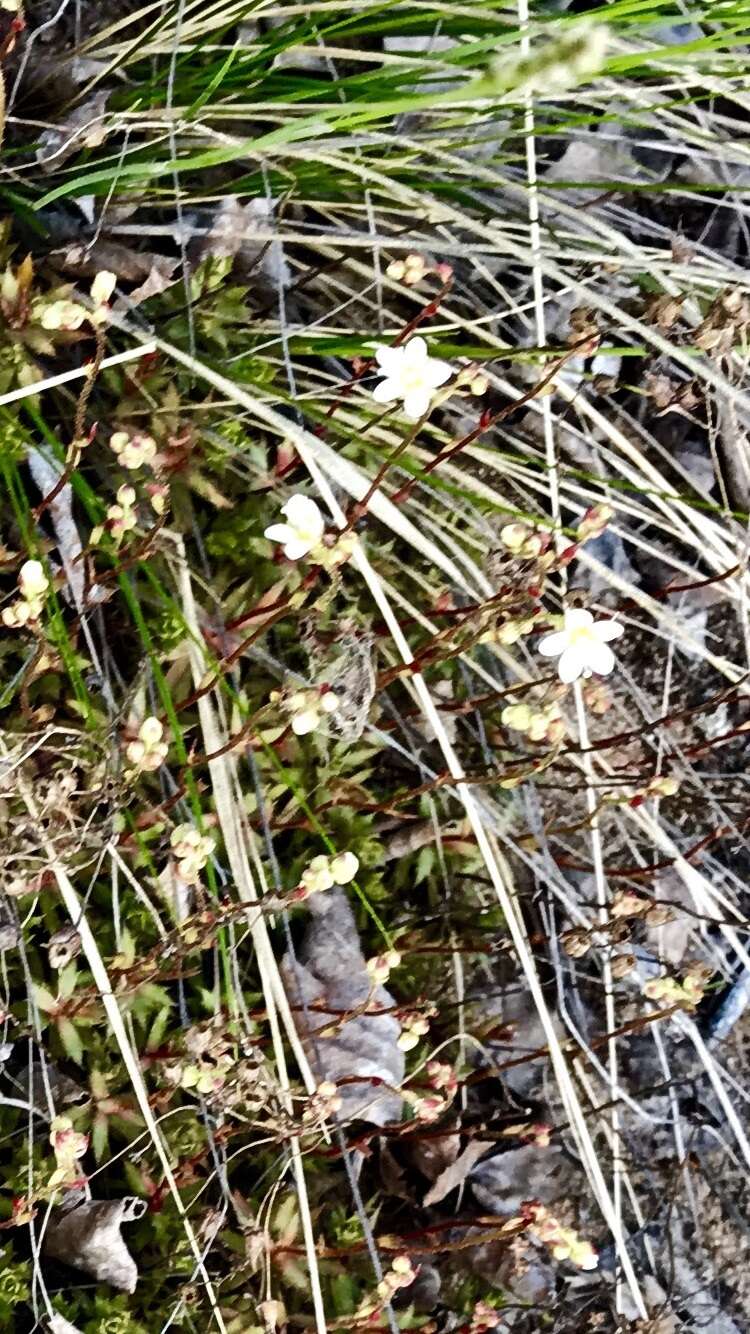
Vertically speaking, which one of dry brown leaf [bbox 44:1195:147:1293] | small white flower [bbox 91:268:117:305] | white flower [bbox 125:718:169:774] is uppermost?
small white flower [bbox 91:268:117:305]

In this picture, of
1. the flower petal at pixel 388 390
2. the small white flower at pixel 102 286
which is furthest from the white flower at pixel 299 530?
the small white flower at pixel 102 286

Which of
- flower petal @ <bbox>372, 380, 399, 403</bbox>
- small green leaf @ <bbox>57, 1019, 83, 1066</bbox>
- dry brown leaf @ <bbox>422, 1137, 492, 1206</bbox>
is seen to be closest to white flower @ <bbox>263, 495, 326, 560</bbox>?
flower petal @ <bbox>372, 380, 399, 403</bbox>

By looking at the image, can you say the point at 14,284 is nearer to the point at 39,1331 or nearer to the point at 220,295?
the point at 220,295

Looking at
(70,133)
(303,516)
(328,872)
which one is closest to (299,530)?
(303,516)

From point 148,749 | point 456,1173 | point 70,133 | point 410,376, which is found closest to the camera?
point 410,376

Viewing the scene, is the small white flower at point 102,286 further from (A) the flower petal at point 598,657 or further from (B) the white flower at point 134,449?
(A) the flower petal at point 598,657

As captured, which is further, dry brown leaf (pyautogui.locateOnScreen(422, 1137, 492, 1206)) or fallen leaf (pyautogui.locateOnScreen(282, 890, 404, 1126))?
dry brown leaf (pyautogui.locateOnScreen(422, 1137, 492, 1206))

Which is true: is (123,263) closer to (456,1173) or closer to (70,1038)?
(70,1038)

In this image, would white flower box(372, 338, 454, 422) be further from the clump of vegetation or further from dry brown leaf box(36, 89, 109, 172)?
dry brown leaf box(36, 89, 109, 172)

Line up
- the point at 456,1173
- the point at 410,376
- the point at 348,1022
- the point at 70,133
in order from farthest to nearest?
the point at 456,1173
the point at 348,1022
the point at 70,133
the point at 410,376

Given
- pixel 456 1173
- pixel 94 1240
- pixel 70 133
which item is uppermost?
pixel 70 133

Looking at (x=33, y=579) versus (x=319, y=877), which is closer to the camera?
(x=33, y=579)
